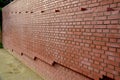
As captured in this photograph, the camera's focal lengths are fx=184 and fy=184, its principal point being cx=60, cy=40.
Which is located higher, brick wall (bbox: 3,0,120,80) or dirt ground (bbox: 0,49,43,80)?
brick wall (bbox: 3,0,120,80)

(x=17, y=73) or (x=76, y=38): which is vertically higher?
(x=76, y=38)

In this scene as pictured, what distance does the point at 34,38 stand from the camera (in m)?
7.25

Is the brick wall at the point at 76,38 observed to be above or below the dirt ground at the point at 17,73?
above

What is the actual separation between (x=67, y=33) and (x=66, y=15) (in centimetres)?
45

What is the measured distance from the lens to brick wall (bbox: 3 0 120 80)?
10.3ft

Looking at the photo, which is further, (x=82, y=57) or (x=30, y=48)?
A: (x=30, y=48)

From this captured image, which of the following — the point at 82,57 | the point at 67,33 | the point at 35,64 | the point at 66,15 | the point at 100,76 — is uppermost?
the point at 66,15

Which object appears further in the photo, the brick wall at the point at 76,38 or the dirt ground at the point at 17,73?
the dirt ground at the point at 17,73

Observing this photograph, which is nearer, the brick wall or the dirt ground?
the brick wall

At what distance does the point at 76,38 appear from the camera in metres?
4.17

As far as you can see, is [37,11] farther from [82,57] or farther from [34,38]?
[82,57]

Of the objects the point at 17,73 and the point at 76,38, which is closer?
the point at 76,38

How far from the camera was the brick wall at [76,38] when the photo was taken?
3127 mm

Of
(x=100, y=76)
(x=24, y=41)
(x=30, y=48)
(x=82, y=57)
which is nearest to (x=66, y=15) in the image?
(x=82, y=57)
